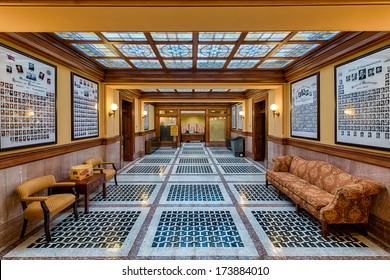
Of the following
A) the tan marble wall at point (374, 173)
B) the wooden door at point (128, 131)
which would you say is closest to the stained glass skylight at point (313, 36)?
the tan marble wall at point (374, 173)

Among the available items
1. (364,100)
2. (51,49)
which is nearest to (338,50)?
(364,100)

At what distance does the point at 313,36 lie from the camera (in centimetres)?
362

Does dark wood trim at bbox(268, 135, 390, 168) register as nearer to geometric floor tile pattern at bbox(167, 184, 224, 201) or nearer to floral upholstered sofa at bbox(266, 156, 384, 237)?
floral upholstered sofa at bbox(266, 156, 384, 237)

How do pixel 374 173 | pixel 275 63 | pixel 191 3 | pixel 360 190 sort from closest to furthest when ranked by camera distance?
pixel 191 3, pixel 360 190, pixel 374 173, pixel 275 63

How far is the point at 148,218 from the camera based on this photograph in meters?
3.50

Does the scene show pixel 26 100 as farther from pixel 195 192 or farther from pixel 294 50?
pixel 294 50

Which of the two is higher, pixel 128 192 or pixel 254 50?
pixel 254 50

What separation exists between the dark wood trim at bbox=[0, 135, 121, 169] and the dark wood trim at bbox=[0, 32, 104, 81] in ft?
4.92

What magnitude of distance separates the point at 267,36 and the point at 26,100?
377cm

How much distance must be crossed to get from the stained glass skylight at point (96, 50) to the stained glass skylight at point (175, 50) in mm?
998

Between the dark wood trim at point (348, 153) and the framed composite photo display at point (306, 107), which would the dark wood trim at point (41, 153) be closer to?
the dark wood trim at point (348, 153)

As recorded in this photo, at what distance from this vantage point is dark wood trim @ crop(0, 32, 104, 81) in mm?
3026

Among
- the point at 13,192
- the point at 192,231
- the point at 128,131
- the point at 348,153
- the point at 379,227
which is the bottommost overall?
the point at 192,231

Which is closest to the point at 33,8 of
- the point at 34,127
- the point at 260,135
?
the point at 34,127
